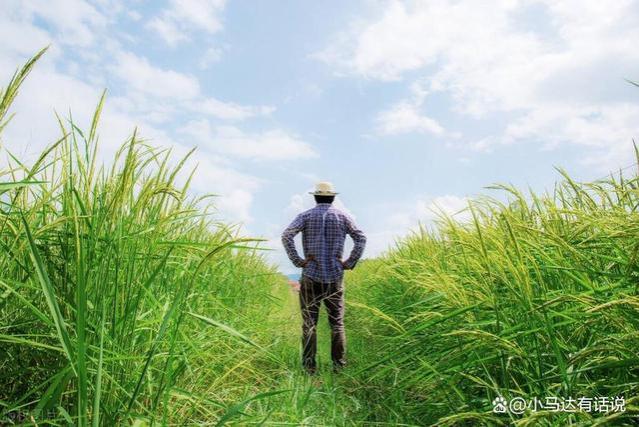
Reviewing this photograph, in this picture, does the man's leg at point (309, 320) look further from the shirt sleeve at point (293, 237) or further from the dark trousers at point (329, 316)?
the shirt sleeve at point (293, 237)

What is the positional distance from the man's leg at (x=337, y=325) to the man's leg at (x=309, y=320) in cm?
14

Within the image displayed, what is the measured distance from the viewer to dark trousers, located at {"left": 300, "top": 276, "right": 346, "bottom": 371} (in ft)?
16.0

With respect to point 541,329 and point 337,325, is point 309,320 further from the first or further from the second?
point 541,329

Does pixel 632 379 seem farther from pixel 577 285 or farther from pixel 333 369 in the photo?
pixel 333 369

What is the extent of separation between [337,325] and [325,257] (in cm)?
67

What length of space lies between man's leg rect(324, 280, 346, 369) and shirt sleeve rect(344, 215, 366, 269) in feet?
0.90

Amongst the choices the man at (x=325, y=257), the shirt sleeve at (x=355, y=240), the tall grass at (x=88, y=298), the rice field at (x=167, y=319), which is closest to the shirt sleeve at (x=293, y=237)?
the man at (x=325, y=257)

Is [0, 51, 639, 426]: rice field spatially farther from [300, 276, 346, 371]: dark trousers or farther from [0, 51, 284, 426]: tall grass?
[300, 276, 346, 371]: dark trousers

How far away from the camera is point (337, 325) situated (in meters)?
5.00

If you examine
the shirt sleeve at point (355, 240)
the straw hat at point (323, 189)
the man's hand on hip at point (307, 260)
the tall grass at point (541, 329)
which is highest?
the straw hat at point (323, 189)

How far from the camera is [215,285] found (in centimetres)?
405

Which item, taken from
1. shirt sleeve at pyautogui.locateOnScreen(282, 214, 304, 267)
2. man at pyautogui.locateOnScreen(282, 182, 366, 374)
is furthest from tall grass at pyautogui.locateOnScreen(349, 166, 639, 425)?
shirt sleeve at pyautogui.locateOnScreen(282, 214, 304, 267)

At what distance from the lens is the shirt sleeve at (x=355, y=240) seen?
5.29 m

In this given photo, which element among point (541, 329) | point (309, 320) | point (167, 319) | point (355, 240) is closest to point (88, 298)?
point (167, 319)
